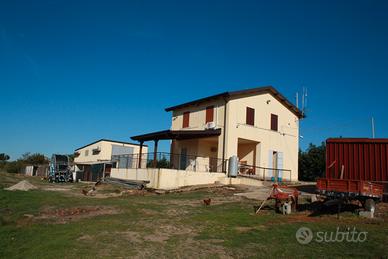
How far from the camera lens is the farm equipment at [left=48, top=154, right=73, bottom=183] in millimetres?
34844

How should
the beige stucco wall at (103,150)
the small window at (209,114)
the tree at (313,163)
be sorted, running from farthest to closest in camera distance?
1. the beige stucco wall at (103,150)
2. the tree at (313,163)
3. the small window at (209,114)

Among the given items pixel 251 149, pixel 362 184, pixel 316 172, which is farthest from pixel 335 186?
pixel 316 172

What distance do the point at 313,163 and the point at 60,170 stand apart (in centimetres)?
3100

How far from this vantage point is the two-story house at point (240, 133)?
2588 cm

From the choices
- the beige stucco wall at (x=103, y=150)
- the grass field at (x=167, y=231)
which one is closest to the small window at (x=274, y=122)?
the grass field at (x=167, y=231)

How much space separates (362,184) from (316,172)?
34909mm

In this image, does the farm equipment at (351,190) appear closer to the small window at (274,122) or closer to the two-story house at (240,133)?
the two-story house at (240,133)

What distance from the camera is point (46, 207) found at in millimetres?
14656

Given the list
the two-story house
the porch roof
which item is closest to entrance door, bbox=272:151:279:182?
the two-story house

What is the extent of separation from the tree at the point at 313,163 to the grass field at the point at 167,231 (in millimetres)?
32489

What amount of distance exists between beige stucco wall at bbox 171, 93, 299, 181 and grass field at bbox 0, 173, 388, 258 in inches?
438

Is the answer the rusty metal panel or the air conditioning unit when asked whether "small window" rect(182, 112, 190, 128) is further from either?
the rusty metal panel

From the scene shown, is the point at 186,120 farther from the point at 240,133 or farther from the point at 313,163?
the point at 313,163

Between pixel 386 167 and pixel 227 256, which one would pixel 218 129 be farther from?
pixel 227 256
